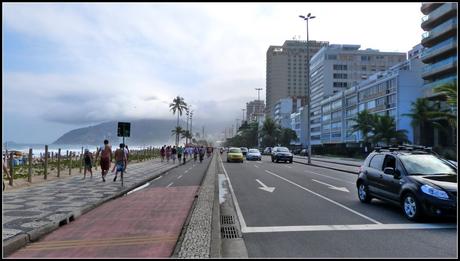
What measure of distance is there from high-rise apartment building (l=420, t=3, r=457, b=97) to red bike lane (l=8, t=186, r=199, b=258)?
2284 inches

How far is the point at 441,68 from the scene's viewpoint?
64812mm

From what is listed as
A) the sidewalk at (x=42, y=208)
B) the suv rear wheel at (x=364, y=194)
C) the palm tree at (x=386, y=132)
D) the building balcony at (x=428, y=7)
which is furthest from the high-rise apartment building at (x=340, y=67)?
the suv rear wheel at (x=364, y=194)

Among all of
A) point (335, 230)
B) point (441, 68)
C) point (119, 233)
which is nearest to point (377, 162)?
point (335, 230)

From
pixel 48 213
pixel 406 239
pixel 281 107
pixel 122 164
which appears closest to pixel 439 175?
pixel 406 239

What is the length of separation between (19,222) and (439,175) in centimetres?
940

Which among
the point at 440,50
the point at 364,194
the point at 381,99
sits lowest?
the point at 364,194

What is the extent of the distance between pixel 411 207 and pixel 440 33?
62099mm

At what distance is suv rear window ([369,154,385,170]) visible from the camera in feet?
43.4

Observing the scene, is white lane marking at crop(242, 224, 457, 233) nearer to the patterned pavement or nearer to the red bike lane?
the red bike lane

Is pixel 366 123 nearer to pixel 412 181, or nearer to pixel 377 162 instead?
pixel 377 162

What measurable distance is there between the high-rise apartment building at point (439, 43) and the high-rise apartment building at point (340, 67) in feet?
227

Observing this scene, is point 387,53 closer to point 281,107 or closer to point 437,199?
point 281,107

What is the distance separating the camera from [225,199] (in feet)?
50.0

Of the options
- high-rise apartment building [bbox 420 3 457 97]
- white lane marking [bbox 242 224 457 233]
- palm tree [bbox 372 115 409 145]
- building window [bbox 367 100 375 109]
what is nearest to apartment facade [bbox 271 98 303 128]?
building window [bbox 367 100 375 109]
